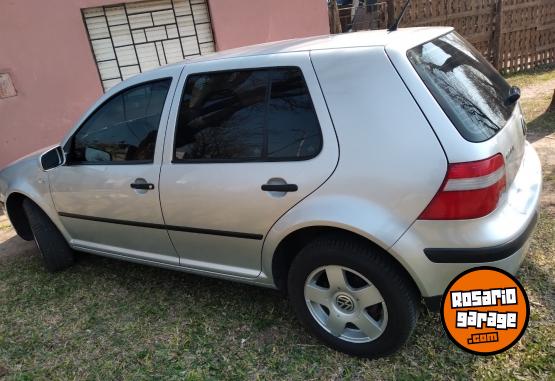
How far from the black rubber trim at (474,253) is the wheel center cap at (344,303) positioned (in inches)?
19.8

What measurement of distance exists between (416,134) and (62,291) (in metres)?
2.97

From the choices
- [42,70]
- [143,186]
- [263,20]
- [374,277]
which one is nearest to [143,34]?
[42,70]

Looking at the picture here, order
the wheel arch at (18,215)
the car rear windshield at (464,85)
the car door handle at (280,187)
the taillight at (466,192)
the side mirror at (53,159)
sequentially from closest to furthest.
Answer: the taillight at (466,192)
the car rear windshield at (464,85)
the car door handle at (280,187)
the side mirror at (53,159)
the wheel arch at (18,215)

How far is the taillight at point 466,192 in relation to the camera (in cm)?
199

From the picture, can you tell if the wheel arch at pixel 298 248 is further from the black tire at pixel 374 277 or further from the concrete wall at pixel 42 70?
the concrete wall at pixel 42 70

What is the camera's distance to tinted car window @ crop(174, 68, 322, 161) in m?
2.37

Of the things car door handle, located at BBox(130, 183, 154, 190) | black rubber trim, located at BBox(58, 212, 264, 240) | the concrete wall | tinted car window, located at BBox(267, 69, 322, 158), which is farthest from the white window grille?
tinted car window, located at BBox(267, 69, 322, 158)

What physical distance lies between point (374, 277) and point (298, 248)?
50 centimetres

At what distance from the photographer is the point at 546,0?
9.71m

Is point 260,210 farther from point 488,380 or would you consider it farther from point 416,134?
point 488,380

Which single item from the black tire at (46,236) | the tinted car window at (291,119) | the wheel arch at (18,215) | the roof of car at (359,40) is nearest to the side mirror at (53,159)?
the black tire at (46,236)

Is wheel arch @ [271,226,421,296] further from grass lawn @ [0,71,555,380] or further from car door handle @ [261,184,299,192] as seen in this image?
grass lawn @ [0,71,555,380]

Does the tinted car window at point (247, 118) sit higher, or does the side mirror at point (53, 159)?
the tinted car window at point (247, 118)

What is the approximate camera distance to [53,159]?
342 centimetres
